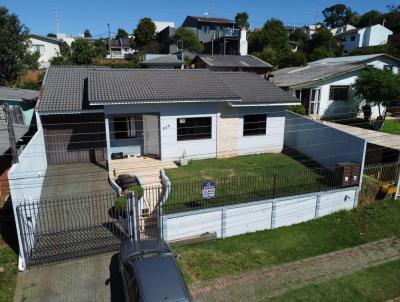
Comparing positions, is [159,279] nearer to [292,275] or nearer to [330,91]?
[292,275]

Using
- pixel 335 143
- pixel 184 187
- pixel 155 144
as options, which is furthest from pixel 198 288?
pixel 335 143

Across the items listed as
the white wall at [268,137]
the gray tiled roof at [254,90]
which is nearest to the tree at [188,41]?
the gray tiled roof at [254,90]

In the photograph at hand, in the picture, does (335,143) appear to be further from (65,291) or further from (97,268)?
(65,291)

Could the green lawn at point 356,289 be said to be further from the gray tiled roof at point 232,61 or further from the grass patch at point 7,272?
the gray tiled roof at point 232,61

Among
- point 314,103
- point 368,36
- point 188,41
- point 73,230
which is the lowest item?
point 73,230

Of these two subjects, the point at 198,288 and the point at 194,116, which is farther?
the point at 194,116

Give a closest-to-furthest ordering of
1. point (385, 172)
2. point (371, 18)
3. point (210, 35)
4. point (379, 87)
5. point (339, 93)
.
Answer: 1. point (385, 172)
2. point (379, 87)
3. point (339, 93)
4. point (210, 35)
5. point (371, 18)

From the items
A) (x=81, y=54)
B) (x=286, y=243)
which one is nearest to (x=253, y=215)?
(x=286, y=243)
